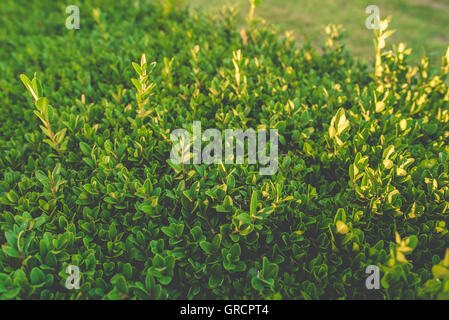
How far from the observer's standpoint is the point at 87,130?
2.50 m

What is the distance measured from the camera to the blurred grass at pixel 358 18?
23.1 feet

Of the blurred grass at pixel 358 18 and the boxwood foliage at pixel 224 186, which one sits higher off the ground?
the blurred grass at pixel 358 18

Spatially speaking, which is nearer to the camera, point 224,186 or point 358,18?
point 224,186

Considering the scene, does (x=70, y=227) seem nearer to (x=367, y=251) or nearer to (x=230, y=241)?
(x=230, y=241)

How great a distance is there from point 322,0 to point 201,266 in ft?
29.1

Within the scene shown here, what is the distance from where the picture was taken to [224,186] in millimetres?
1980

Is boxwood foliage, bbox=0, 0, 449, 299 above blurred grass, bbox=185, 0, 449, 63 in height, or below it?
below

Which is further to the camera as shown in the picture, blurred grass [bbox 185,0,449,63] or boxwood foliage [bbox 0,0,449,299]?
blurred grass [bbox 185,0,449,63]

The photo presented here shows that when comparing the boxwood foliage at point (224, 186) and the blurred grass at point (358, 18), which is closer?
the boxwood foliage at point (224, 186)

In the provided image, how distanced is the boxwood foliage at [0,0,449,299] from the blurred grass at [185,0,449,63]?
4.29 metres

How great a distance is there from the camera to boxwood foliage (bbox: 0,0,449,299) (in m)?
1.78

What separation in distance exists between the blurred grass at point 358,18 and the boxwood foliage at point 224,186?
14.1 feet

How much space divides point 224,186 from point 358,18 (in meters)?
7.64
